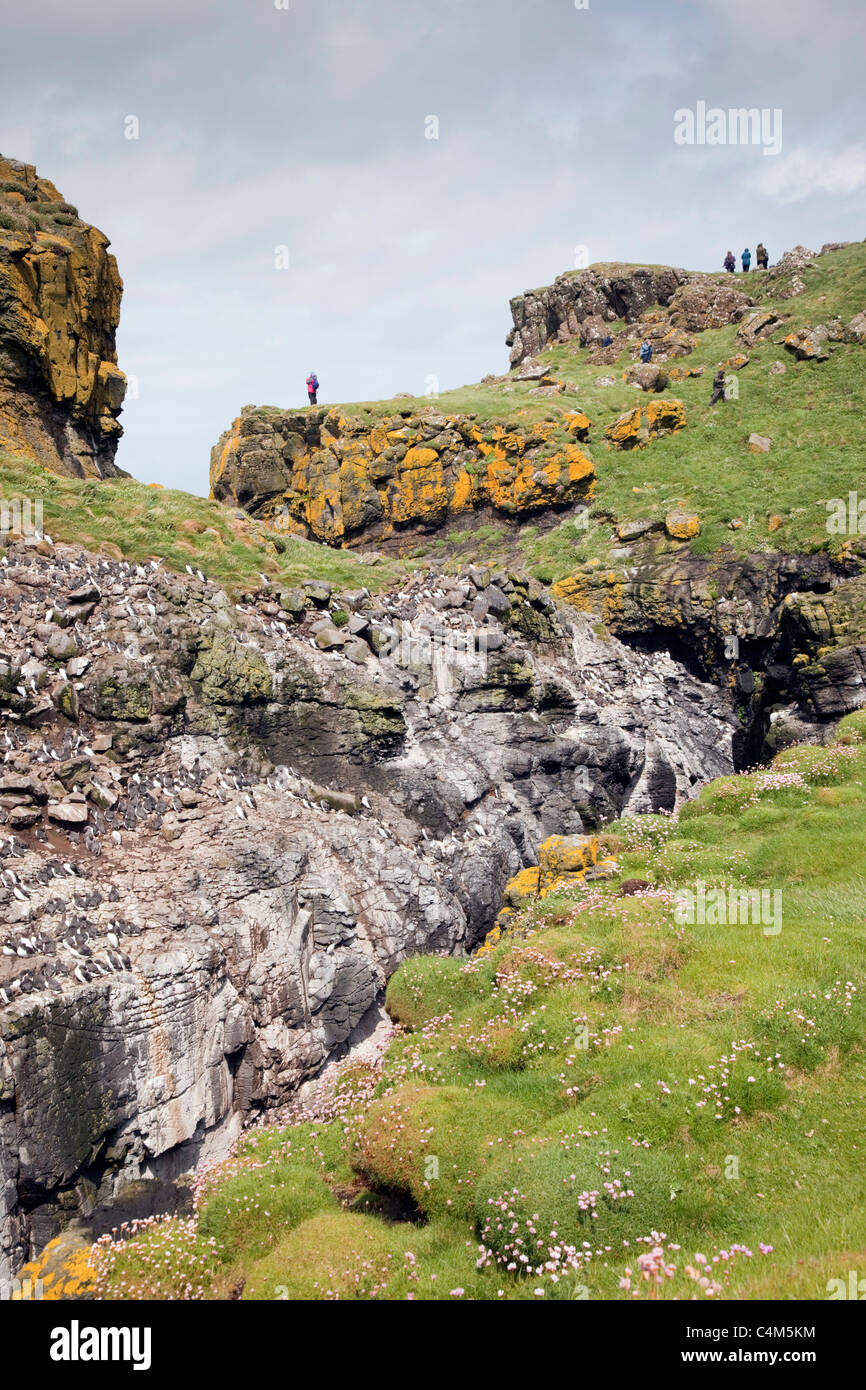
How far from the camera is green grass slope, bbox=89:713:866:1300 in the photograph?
9.22 metres

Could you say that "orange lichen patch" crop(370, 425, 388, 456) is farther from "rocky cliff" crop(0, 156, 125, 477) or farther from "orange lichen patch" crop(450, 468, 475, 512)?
"rocky cliff" crop(0, 156, 125, 477)

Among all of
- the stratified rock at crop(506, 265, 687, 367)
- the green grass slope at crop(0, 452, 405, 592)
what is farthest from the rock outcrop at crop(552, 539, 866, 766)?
the stratified rock at crop(506, 265, 687, 367)

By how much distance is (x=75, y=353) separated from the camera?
116ft

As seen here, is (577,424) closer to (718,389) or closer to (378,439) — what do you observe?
(718,389)

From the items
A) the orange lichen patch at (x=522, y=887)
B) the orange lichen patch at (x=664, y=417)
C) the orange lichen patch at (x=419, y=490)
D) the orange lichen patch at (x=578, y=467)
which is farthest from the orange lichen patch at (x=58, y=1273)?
the orange lichen patch at (x=664, y=417)

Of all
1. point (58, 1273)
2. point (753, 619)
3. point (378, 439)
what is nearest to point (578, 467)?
point (378, 439)

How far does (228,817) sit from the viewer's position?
2169cm

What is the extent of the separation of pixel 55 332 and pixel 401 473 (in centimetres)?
2073

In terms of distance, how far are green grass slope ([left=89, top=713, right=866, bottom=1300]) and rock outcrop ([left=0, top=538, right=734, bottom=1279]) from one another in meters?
3.18

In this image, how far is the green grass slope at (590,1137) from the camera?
9.22 metres
